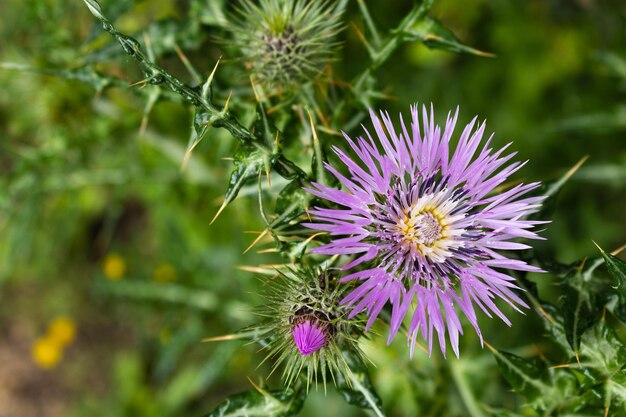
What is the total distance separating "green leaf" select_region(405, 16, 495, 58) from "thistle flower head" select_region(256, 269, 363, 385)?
1325 millimetres

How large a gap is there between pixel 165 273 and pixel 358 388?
2.75 metres

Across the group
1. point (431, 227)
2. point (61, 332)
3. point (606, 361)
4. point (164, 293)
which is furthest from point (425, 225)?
point (61, 332)

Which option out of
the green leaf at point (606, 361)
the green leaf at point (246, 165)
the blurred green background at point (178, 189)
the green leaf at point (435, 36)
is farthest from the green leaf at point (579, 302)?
the green leaf at point (246, 165)

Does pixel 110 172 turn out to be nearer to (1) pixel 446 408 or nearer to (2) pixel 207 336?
(2) pixel 207 336

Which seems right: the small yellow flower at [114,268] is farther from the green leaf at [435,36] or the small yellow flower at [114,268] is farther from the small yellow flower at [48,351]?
the green leaf at [435,36]

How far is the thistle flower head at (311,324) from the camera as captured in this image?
2.36 meters

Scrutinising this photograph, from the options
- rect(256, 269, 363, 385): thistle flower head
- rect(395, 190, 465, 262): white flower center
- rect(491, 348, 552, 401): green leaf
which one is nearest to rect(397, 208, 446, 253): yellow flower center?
rect(395, 190, 465, 262): white flower center

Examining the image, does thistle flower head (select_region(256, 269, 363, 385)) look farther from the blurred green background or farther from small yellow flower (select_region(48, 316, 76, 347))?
small yellow flower (select_region(48, 316, 76, 347))

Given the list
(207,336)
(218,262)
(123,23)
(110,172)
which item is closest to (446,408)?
(207,336)

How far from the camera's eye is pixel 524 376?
9.20 ft

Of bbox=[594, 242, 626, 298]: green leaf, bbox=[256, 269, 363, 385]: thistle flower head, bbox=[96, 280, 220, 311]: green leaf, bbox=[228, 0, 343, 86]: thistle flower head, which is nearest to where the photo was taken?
bbox=[594, 242, 626, 298]: green leaf

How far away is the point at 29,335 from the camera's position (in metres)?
6.87

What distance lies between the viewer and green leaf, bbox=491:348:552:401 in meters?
2.78

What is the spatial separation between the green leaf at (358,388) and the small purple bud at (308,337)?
277 mm
